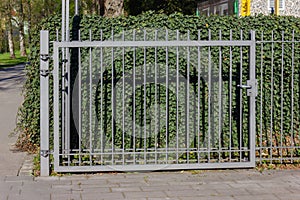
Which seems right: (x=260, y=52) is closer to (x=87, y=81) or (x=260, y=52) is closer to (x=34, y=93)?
(x=87, y=81)

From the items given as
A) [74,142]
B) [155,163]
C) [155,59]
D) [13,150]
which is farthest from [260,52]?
[13,150]

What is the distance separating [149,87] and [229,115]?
119 cm

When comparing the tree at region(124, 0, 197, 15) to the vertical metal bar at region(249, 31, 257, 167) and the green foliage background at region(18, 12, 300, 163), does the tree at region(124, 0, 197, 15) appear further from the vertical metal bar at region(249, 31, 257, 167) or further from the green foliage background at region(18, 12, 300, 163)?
the vertical metal bar at region(249, 31, 257, 167)

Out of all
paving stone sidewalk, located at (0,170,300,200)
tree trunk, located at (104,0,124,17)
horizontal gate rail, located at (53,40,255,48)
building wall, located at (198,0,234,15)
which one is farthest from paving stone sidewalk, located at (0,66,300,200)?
building wall, located at (198,0,234,15)

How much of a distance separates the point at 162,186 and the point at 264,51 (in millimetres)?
2723

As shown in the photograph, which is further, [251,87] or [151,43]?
[251,87]

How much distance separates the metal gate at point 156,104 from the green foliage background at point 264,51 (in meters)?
0.16

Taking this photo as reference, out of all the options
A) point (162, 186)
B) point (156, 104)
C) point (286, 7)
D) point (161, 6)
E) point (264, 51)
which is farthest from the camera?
point (161, 6)

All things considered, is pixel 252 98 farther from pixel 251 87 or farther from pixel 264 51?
pixel 264 51

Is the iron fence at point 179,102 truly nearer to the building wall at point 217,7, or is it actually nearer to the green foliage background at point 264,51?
the green foliage background at point 264,51

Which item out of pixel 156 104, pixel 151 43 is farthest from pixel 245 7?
pixel 151 43

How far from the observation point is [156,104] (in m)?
8.48

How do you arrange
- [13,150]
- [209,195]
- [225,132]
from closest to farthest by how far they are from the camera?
[209,195]
[225,132]
[13,150]

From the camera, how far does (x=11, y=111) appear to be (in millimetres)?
14812
